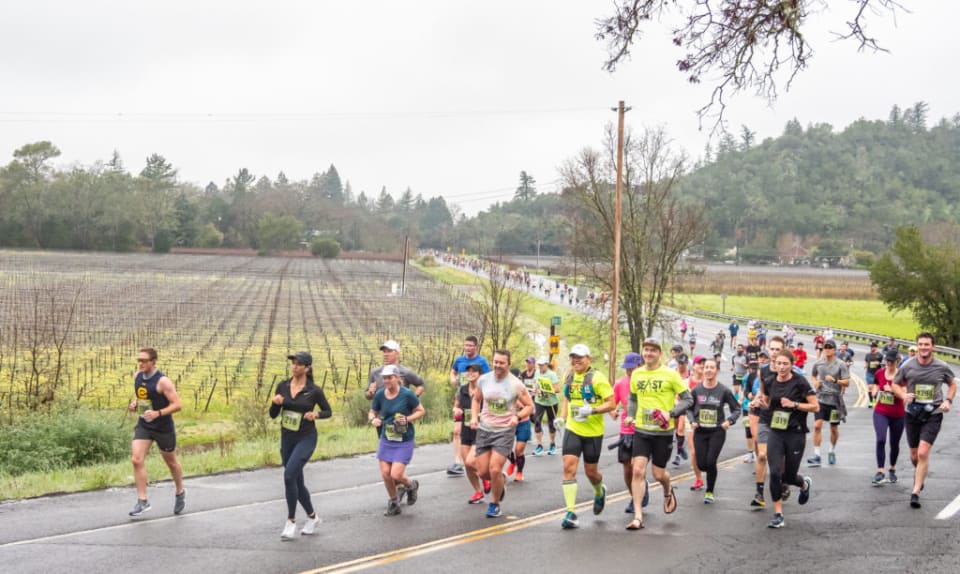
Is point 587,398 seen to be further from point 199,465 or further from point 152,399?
point 199,465

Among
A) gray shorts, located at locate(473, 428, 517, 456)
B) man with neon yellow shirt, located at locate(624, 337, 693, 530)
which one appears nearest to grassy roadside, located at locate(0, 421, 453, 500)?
gray shorts, located at locate(473, 428, 517, 456)

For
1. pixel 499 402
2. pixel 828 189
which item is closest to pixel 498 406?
pixel 499 402

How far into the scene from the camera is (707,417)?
11664mm

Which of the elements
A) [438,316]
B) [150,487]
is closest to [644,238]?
[438,316]

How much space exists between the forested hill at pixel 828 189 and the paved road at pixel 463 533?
124m

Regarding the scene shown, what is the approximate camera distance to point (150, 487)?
1274 cm

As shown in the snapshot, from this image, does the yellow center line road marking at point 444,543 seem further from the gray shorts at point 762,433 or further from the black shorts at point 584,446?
the gray shorts at point 762,433

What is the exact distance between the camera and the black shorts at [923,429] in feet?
36.8

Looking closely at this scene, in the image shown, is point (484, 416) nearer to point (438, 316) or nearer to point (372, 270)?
point (438, 316)

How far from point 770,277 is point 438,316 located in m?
67.9

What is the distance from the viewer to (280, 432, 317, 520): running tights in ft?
31.0

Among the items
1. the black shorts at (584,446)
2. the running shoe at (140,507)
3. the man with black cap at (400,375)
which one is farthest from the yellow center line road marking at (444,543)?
the running shoe at (140,507)

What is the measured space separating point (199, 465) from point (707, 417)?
8291mm

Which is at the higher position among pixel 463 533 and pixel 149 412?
pixel 149 412
